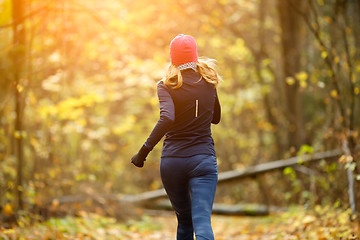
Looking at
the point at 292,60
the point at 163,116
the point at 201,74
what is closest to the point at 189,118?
the point at 163,116

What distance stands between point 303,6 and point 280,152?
3.92m

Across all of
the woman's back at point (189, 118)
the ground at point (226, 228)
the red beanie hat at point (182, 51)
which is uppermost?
the red beanie hat at point (182, 51)

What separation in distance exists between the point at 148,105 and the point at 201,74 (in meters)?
15.3

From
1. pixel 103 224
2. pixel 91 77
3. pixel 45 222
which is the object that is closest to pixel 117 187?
pixel 91 77

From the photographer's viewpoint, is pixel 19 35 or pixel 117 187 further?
pixel 117 187

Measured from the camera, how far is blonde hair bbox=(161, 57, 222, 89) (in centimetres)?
364

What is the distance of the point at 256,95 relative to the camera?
52.1 ft

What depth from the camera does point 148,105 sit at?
1898 centimetres

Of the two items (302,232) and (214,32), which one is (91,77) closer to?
(214,32)

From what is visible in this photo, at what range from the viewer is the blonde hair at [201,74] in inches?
143

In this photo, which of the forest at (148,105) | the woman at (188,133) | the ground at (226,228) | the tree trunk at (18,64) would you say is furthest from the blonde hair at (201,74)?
the tree trunk at (18,64)

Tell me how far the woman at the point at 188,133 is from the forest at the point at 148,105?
2.23 metres

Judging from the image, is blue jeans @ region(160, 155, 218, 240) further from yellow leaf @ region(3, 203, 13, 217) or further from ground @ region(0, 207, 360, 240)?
yellow leaf @ region(3, 203, 13, 217)

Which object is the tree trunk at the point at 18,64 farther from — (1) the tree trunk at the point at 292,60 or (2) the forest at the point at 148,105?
(1) the tree trunk at the point at 292,60
